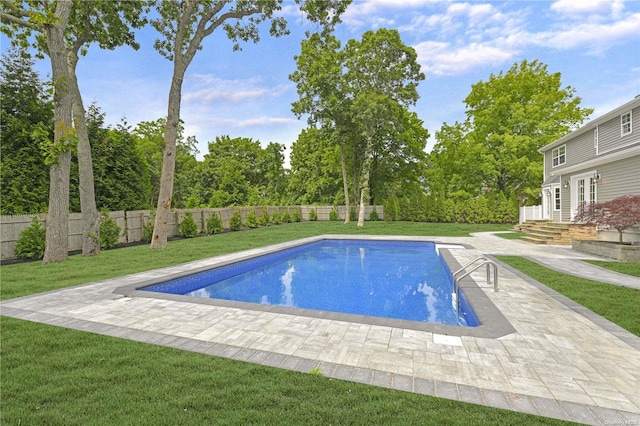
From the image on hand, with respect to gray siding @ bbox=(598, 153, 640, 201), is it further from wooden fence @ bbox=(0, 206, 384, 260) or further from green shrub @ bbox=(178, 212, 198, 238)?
wooden fence @ bbox=(0, 206, 384, 260)

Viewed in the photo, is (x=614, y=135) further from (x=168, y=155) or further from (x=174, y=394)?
(x=168, y=155)

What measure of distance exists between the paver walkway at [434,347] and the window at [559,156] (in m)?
13.8

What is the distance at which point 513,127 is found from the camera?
23.7 metres

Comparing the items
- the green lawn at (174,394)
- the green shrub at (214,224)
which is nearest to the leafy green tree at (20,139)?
the green shrub at (214,224)

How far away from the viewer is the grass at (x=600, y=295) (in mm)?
Result: 4269

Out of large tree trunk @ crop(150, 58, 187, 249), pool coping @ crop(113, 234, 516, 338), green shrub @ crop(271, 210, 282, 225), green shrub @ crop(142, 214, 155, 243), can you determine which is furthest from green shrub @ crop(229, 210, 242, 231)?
pool coping @ crop(113, 234, 516, 338)

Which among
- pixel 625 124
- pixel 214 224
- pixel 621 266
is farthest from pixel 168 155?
pixel 625 124

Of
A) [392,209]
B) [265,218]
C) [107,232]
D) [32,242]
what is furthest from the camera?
[392,209]

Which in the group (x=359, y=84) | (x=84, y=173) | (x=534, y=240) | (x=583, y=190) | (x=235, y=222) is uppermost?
(x=359, y=84)

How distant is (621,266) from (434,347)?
763 centimetres

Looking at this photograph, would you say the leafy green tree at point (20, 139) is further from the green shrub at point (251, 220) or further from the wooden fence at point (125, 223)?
the green shrub at point (251, 220)

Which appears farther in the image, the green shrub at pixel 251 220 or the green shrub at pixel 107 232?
the green shrub at pixel 251 220

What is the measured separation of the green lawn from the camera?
7.30 ft

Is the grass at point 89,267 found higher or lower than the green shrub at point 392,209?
lower
